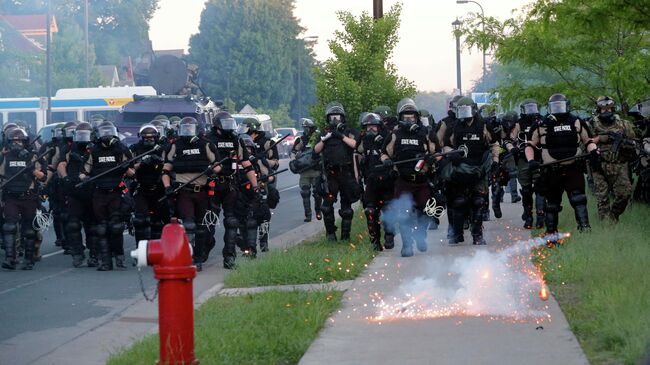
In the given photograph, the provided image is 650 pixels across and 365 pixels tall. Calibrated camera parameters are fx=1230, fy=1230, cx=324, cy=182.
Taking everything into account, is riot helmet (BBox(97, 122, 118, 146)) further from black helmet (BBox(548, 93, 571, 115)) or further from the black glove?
black helmet (BBox(548, 93, 571, 115))

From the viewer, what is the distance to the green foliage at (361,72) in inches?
878

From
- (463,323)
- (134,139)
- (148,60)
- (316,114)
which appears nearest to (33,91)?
(148,60)

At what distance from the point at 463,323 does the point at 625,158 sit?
7.26 meters

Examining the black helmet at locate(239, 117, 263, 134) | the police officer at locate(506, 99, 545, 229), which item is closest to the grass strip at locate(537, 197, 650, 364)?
the police officer at locate(506, 99, 545, 229)

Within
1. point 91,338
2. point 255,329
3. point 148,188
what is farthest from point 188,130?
point 255,329

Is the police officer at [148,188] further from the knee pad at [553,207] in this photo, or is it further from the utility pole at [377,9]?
the utility pole at [377,9]

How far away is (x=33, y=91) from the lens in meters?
64.7

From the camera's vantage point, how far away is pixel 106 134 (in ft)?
51.2

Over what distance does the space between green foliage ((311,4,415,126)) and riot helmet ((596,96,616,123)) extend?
7068mm

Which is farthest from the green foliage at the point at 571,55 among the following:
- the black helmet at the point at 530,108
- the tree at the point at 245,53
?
the tree at the point at 245,53

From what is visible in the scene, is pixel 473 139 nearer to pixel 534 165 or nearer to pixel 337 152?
pixel 534 165

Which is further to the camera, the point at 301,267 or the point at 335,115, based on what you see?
the point at 335,115

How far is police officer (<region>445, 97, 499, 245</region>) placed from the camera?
1527 cm

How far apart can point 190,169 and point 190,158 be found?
0.13 m
